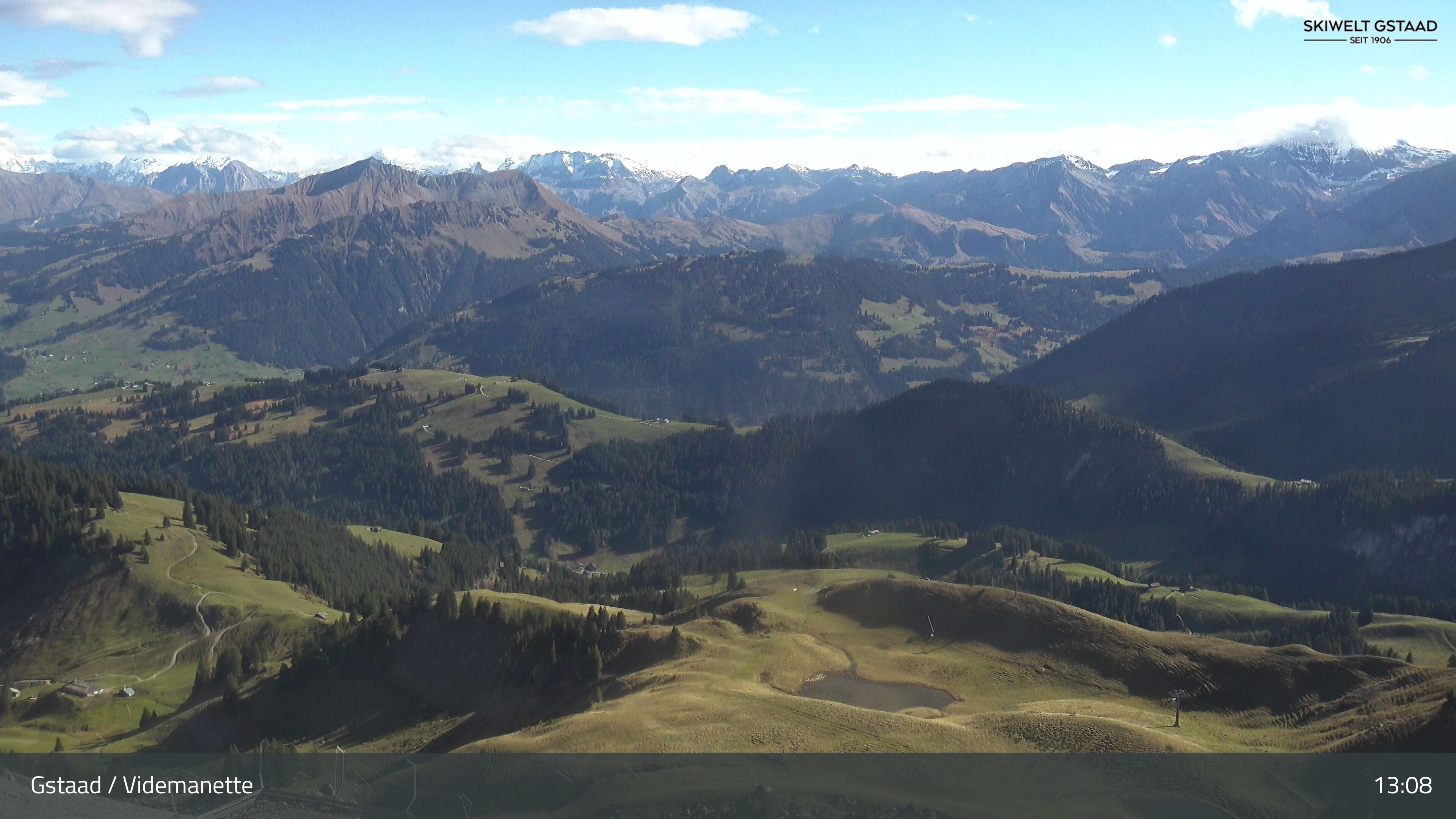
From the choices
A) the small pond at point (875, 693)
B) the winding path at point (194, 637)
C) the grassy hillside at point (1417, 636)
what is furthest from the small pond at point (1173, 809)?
the grassy hillside at point (1417, 636)

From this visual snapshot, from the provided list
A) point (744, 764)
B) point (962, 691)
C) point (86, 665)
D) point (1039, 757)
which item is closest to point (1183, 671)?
point (962, 691)

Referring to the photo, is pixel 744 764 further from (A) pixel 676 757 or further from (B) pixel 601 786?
(B) pixel 601 786

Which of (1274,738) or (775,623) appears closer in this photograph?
(1274,738)

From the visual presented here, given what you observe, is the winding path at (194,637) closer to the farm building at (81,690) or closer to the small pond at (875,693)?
the farm building at (81,690)

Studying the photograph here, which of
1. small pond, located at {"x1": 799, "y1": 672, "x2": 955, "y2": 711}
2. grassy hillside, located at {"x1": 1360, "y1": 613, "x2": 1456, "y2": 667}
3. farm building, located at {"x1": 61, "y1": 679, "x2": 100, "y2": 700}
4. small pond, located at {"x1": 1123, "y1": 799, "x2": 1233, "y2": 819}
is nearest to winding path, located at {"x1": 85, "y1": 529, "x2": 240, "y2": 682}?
farm building, located at {"x1": 61, "y1": 679, "x2": 100, "y2": 700}

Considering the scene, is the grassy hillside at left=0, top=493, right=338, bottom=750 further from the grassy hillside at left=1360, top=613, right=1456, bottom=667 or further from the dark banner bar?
the grassy hillside at left=1360, top=613, right=1456, bottom=667
